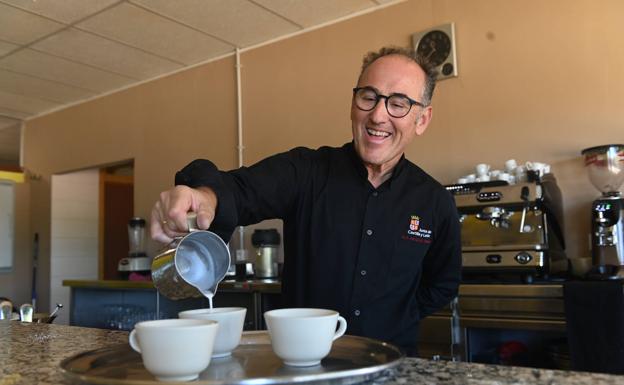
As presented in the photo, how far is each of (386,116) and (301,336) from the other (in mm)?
722

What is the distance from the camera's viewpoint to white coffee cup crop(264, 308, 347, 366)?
0.72 metres

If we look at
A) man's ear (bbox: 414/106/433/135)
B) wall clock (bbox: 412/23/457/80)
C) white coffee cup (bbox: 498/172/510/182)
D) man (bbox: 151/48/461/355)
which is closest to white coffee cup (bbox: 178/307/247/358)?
man (bbox: 151/48/461/355)

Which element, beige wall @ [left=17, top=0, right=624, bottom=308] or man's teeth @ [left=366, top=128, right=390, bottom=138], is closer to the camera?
Result: man's teeth @ [left=366, top=128, right=390, bottom=138]

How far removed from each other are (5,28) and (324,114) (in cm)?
195

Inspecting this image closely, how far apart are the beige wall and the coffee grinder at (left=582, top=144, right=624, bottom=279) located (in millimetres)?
193

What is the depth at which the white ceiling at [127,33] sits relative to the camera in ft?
10.4

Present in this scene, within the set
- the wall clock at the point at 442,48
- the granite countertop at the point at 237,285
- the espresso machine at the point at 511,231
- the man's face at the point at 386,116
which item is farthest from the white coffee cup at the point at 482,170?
the man's face at the point at 386,116

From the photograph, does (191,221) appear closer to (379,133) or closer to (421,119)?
(379,133)

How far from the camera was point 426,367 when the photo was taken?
2.72ft

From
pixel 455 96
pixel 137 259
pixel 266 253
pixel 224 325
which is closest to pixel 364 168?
pixel 224 325

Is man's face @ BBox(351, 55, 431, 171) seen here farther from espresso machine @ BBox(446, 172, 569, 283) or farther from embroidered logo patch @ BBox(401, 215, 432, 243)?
espresso machine @ BBox(446, 172, 569, 283)

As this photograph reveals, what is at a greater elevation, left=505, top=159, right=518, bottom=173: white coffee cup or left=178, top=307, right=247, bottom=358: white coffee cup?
left=505, top=159, right=518, bottom=173: white coffee cup

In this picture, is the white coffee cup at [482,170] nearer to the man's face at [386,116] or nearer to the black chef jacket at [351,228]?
the black chef jacket at [351,228]

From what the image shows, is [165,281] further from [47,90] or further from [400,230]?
[47,90]
